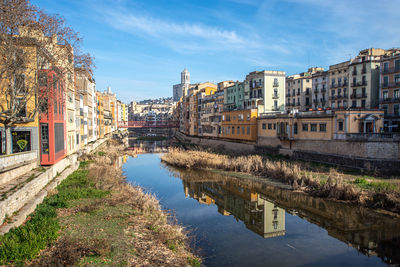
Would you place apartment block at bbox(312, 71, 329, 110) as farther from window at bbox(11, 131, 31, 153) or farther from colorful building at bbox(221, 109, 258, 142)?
window at bbox(11, 131, 31, 153)

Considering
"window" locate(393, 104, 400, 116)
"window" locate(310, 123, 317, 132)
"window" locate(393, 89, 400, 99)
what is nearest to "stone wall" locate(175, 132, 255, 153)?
"window" locate(310, 123, 317, 132)

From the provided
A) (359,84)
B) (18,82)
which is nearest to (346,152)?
(359,84)

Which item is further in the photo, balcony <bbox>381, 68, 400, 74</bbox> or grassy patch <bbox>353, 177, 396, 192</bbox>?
balcony <bbox>381, 68, 400, 74</bbox>

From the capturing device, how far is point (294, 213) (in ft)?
65.8

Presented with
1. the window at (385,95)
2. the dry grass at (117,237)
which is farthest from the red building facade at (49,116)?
the window at (385,95)

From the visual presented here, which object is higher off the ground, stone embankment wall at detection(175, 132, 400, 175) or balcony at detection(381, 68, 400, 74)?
balcony at detection(381, 68, 400, 74)

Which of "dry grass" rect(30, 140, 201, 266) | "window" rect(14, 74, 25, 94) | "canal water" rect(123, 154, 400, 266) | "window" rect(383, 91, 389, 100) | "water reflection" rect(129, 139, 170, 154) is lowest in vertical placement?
"canal water" rect(123, 154, 400, 266)

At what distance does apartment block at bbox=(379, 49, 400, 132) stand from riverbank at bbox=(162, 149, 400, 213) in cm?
2238

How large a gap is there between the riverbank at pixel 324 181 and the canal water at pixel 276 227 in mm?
962

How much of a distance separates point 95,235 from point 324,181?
Result: 1903 cm

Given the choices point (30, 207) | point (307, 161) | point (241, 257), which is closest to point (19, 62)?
point (30, 207)

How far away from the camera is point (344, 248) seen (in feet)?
48.8

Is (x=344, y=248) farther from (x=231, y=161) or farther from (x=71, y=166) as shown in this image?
(x=71, y=166)

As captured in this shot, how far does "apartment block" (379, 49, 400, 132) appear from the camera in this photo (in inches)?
1679
